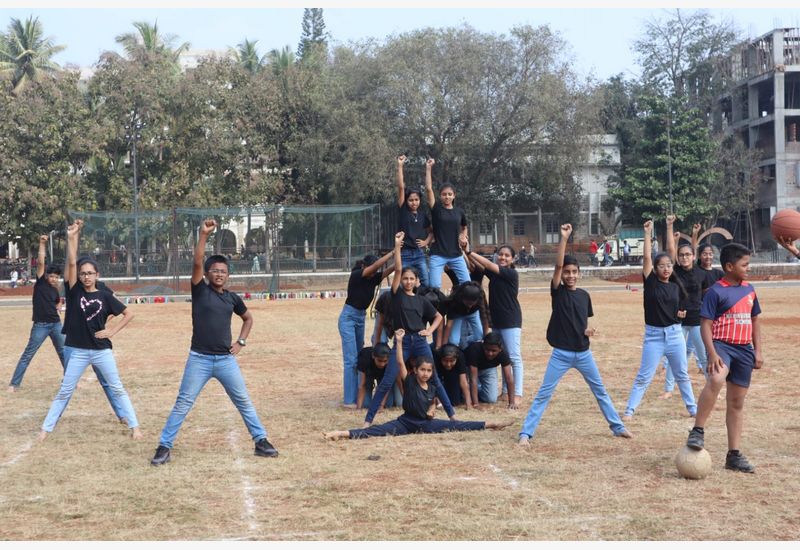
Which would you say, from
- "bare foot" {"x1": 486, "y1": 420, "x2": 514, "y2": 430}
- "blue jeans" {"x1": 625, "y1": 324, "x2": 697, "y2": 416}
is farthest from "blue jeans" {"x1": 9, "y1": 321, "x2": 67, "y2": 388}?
"blue jeans" {"x1": 625, "y1": 324, "x2": 697, "y2": 416}

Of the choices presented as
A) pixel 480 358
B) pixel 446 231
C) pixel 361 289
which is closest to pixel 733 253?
pixel 480 358

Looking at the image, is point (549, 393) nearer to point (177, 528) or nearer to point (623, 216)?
point (177, 528)

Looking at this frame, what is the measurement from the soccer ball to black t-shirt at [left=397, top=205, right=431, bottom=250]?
4893mm

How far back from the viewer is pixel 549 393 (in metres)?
9.41

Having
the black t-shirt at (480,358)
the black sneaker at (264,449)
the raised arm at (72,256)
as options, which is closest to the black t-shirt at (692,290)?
the black t-shirt at (480,358)

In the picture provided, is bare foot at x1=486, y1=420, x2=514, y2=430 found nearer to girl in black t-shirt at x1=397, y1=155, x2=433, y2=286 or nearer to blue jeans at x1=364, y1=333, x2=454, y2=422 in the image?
blue jeans at x1=364, y1=333, x2=454, y2=422

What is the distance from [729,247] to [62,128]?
4731 cm

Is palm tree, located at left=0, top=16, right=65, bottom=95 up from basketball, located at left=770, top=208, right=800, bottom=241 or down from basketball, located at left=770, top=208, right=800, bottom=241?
up

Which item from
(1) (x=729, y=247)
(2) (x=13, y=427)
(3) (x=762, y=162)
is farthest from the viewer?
(3) (x=762, y=162)

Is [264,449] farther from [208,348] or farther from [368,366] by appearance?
[368,366]

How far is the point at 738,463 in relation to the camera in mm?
8070

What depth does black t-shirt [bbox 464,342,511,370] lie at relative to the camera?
37.4 ft

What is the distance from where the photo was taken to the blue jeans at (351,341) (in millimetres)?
11742

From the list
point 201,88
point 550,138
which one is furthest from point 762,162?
point 201,88
